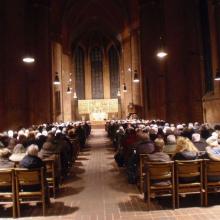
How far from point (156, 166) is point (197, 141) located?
3.19 m

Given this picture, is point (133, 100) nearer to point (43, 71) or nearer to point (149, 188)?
point (43, 71)

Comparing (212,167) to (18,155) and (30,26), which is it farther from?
(30,26)

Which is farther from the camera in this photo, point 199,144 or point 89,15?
point 89,15

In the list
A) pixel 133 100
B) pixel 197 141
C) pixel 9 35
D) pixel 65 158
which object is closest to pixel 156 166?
pixel 197 141

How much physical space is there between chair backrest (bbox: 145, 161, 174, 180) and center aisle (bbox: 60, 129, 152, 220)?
641mm

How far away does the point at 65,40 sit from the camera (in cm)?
4338

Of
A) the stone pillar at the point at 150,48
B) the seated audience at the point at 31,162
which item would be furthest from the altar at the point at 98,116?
the seated audience at the point at 31,162

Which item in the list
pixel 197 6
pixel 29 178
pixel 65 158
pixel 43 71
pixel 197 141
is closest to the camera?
pixel 29 178

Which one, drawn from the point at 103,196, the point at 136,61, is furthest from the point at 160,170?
the point at 136,61

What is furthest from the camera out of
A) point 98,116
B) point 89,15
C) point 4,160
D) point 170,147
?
point 98,116

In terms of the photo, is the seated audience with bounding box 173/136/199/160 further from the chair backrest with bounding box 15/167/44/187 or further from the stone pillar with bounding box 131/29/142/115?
the stone pillar with bounding box 131/29/142/115

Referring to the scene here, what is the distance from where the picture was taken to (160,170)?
6.96 metres

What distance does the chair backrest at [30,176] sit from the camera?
6777 mm

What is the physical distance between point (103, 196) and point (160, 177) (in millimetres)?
1824
